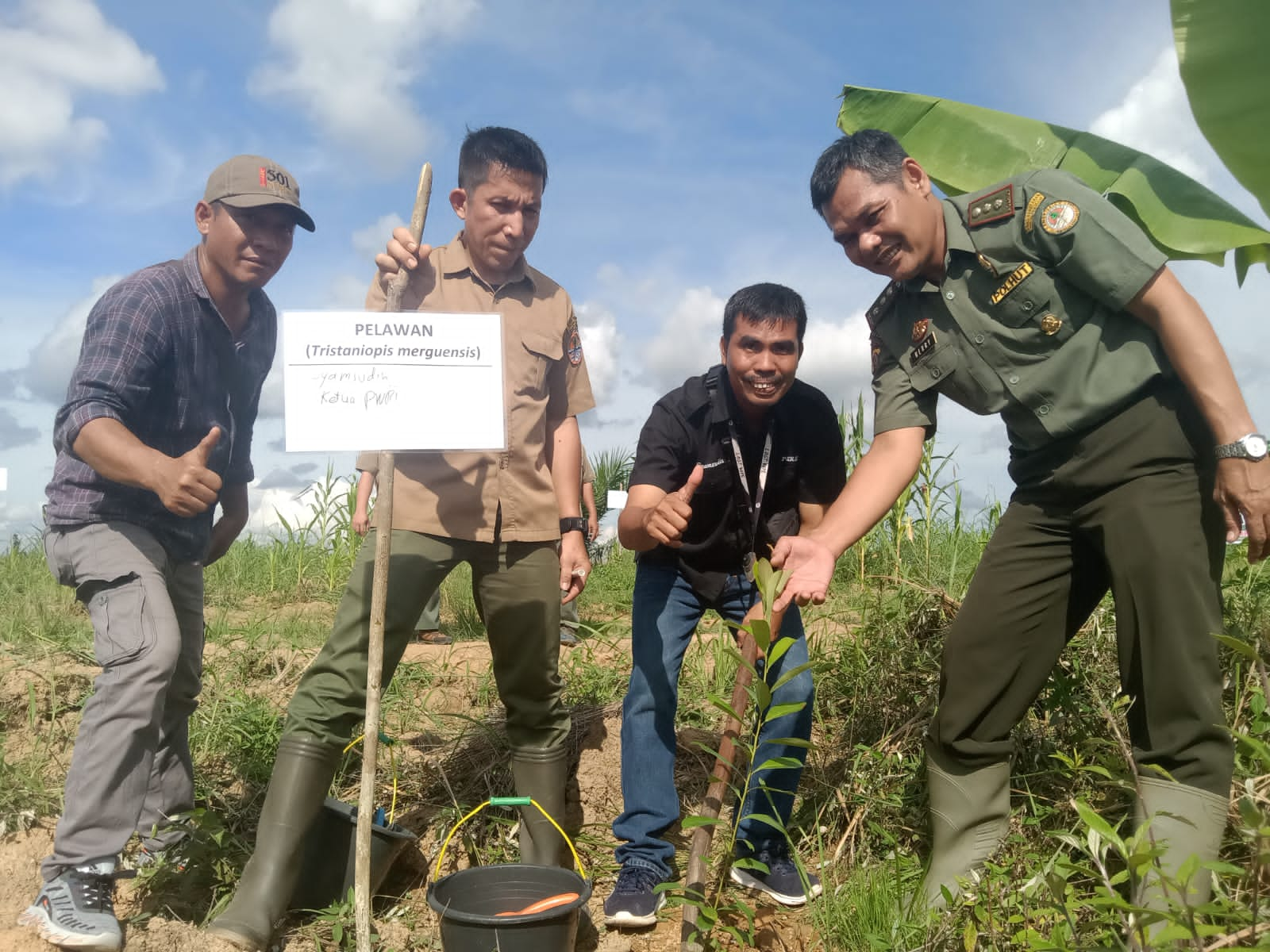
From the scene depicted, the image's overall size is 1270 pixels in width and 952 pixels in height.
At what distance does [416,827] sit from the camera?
3.29m

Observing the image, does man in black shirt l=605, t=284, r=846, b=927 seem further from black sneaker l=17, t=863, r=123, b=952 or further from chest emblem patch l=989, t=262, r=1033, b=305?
black sneaker l=17, t=863, r=123, b=952

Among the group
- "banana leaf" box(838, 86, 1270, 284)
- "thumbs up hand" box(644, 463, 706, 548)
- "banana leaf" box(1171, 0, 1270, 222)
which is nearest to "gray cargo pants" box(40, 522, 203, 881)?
"thumbs up hand" box(644, 463, 706, 548)

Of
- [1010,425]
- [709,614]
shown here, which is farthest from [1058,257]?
[709,614]

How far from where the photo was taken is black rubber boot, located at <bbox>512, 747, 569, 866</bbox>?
2865mm

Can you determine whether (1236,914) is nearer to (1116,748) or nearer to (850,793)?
(1116,748)

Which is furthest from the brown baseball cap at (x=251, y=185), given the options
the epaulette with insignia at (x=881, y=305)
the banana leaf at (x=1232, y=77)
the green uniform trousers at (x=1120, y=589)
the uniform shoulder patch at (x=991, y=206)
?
the banana leaf at (x=1232, y=77)

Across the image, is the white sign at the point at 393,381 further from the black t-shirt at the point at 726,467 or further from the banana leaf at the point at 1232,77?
the banana leaf at the point at 1232,77

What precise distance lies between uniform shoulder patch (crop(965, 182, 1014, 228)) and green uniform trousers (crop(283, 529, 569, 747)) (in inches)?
62.7

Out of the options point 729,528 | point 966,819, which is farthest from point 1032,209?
point 966,819

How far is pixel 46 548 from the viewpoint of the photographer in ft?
8.57

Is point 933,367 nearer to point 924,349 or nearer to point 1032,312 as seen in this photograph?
point 924,349

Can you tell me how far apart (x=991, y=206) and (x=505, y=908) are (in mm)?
2307

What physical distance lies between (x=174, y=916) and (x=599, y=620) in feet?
11.6

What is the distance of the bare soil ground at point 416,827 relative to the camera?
2602 millimetres
